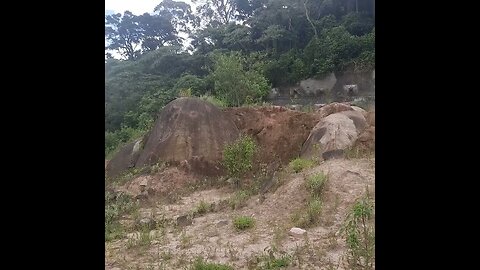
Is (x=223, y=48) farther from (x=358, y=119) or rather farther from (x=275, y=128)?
(x=358, y=119)

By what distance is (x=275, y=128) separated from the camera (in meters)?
9.38

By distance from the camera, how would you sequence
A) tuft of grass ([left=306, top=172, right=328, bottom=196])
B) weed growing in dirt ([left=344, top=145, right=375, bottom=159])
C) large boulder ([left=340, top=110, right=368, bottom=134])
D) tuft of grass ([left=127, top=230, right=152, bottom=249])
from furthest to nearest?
large boulder ([left=340, top=110, right=368, bottom=134]) < weed growing in dirt ([left=344, top=145, right=375, bottom=159]) < tuft of grass ([left=306, top=172, right=328, bottom=196]) < tuft of grass ([left=127, top=230, right=152, bottom=249])

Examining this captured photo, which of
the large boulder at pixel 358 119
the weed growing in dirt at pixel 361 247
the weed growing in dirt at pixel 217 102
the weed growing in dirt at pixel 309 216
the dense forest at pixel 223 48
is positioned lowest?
the weed growing in dirt at pixel 309 216

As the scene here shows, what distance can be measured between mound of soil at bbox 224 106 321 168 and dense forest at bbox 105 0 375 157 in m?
1.72

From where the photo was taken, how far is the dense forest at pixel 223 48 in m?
13.3

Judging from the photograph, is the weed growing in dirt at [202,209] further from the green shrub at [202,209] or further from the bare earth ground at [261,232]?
the bare earth ground at [261,232]

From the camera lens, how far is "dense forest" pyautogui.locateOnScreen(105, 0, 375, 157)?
1331cm

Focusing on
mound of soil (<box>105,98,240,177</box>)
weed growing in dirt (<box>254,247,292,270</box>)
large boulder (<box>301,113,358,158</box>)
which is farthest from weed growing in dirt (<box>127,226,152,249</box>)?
large boulder (<box>301,113,358,158</box>)

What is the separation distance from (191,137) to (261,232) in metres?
4.22

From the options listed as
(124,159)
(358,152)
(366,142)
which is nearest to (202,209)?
→ (358,152)

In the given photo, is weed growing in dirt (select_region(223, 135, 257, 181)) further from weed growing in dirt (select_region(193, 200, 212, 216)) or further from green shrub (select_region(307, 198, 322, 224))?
green shrub (select_region(307, 198, 322, 224))

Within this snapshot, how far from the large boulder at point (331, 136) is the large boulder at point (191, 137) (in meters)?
1.72

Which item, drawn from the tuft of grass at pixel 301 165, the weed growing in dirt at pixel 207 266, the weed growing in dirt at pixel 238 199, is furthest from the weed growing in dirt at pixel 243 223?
the tuft of grass at pixel 301 165
